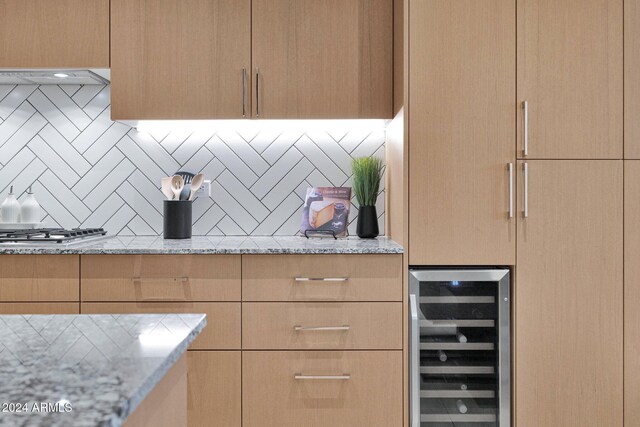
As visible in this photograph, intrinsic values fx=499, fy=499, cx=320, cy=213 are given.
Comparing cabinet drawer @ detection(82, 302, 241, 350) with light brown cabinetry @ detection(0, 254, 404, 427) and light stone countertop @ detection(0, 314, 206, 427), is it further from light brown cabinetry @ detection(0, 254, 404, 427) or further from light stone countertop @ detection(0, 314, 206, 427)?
light stone countertop @ detection(0, 314, 206, 427)

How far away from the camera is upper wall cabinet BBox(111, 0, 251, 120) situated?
2342 millimetres

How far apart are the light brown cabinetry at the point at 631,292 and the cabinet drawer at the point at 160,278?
158 centimetres

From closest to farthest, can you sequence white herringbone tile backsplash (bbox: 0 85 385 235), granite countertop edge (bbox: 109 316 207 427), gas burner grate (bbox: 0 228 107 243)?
1. granite countertop edge (bbox: 109 316 207 427)
2. gas burner grate (bbox: 0 228 107 243)
3. white herringbone tile backsplash (bbox: 0 85 385 235)

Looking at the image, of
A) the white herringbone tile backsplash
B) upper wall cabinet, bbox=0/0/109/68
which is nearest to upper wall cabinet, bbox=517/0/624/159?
the white herringbone tile backsplash

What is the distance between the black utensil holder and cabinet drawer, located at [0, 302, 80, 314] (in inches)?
21.7

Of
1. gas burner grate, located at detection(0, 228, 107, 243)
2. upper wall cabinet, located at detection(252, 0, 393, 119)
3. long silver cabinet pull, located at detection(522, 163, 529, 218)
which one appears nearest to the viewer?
long silver cabinet pull, located at detection(522, 163, 529, 218)

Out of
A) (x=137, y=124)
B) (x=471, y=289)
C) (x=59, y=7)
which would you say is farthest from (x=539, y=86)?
Answer: (x=59, y=7)

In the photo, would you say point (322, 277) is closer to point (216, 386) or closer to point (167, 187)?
point (216, 386)

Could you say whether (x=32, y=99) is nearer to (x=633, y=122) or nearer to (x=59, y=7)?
(x=59, y=7)

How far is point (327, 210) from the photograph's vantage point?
100 inches

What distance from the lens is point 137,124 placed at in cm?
259

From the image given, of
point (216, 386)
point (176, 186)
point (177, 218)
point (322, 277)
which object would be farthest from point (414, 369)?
point (176, 186)

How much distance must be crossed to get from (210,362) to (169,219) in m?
0.75

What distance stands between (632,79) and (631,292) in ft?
2.83
